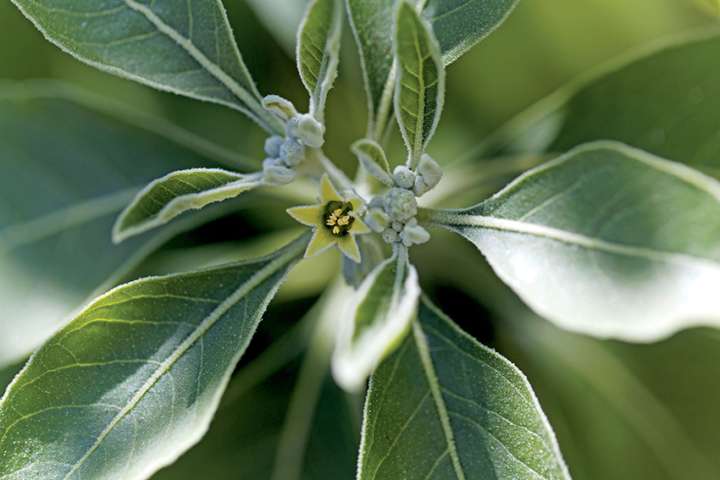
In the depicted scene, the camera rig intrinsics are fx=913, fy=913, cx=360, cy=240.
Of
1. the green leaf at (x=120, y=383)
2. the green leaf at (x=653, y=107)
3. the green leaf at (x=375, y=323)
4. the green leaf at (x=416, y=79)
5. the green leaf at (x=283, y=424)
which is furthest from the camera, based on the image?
the green leaf at (x=283, y=424)

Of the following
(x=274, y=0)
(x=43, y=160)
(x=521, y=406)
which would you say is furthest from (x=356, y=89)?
(x=521, y=406)

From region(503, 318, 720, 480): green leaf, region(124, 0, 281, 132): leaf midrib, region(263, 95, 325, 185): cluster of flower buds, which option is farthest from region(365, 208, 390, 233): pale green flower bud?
region(503, 318, 720, 480): green leaf

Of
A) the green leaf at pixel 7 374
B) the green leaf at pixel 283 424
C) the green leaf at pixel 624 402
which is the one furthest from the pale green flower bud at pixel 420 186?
the green leaf at pixel 7 374

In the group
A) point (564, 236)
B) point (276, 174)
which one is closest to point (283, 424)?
point (276, 174)

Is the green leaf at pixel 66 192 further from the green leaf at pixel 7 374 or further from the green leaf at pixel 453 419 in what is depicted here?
the green leaf at pixel 453 419

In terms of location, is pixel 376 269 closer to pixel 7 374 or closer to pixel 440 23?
pixel 440 23

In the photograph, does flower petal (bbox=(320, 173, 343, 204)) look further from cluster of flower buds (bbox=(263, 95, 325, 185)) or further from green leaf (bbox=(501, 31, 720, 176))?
green leaf (bbox=(501, 31, 720, 176))

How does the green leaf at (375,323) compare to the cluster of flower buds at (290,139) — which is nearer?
the green leaf at (375,323)
